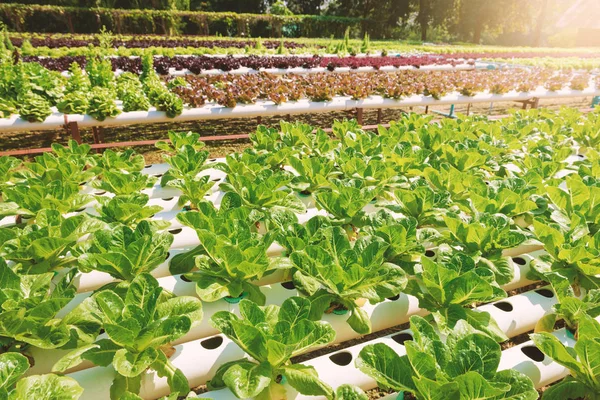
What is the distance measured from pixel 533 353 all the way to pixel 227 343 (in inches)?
61.4

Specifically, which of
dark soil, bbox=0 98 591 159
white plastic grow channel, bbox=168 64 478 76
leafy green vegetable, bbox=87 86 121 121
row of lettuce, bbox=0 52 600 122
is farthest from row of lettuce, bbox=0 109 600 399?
white plastic grow channel, bbox=168 64 478 76

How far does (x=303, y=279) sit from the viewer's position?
2002 mm

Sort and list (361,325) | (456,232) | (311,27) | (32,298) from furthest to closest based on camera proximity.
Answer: (311,27) → (456,232) → (361,325) → (32,298)

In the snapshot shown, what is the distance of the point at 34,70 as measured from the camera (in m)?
6.84

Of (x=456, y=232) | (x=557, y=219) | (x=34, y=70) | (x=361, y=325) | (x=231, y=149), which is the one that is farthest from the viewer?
(x=231, y=149)

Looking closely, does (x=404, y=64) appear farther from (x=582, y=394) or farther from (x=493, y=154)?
(x=582, y=394)

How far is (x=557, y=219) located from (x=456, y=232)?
849mm

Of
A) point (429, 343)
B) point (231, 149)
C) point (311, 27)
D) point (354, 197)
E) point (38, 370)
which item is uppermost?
point (311, 27)

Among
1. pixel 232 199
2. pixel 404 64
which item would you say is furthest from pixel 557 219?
pixel 404 64

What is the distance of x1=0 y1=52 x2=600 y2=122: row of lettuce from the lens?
5.73m

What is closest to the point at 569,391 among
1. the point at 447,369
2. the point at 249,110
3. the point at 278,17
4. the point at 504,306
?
the point at 447,369

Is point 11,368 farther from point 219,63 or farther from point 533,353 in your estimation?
point 219,63

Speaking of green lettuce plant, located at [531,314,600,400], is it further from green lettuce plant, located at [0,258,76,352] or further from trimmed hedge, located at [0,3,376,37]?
trimmed hedge, located at [0,3,376,37]

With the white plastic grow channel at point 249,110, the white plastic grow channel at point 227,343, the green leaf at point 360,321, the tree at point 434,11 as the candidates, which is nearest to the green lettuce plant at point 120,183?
the white plastic grow channel at point 227,343
